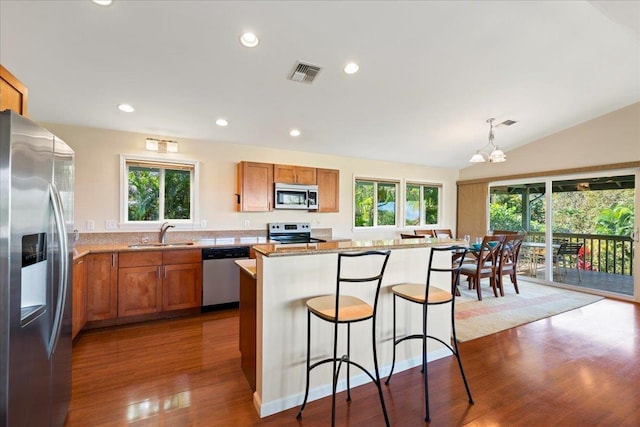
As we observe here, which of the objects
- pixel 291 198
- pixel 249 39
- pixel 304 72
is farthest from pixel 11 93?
pixel 291 198

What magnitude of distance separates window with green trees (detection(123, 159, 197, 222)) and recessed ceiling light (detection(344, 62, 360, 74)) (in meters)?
2.53

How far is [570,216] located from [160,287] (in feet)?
21.8

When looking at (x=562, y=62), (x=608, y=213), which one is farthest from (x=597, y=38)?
(x=608, y=213)

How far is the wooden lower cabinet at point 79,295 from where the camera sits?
2.66 metres

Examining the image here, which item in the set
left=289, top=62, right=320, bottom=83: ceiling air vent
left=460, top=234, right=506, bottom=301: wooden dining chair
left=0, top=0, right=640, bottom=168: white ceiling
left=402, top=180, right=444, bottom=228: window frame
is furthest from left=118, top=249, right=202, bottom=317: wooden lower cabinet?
left=402, top=180, right=444, bottom=228: window frame

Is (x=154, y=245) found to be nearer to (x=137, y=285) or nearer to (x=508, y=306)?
(x=137, y=285)

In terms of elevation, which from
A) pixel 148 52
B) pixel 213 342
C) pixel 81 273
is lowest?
pixel 213 342

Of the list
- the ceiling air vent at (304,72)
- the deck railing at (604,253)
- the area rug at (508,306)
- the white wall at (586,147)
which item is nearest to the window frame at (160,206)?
the ceiling air vent at (304,72)

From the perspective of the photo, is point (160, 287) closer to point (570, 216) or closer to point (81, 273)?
point (81, 273)

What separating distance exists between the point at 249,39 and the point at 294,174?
7.59ft

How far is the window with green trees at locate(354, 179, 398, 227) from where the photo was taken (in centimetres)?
560

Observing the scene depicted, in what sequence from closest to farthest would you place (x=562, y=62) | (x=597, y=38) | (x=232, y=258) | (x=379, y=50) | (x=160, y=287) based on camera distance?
(x=379, y=50)
(x=597, y=38)
(x=562, y=62)
(x=160, y=287)
(x=232, y=258)

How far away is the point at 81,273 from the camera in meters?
2.85

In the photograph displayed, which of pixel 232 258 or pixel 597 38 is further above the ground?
pixel 597 38
